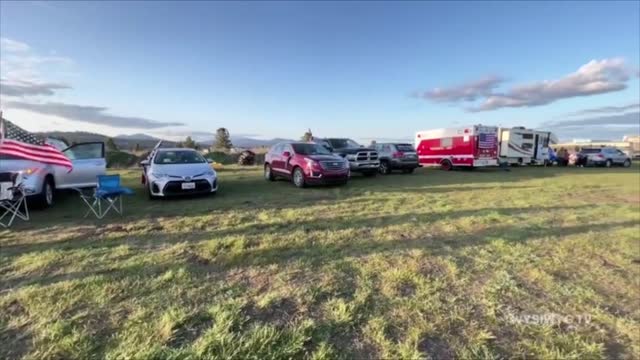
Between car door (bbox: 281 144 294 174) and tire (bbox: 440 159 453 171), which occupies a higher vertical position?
car door (bbox: 281 144 294 174)

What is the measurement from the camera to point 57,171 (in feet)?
29.8

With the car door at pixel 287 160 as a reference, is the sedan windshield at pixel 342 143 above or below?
above

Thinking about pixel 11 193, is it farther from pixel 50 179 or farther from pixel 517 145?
pixel 517 145

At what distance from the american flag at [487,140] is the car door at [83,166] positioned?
1766cm

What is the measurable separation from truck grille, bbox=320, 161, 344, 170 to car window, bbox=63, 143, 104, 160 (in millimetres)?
6307

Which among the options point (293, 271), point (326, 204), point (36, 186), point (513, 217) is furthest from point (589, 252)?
point (36, 186)

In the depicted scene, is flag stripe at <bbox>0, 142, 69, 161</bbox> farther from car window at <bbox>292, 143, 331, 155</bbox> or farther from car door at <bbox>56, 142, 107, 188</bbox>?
car window at <bbox>292, 143, 331, 155</bbox>

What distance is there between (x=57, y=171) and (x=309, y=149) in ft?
23.7

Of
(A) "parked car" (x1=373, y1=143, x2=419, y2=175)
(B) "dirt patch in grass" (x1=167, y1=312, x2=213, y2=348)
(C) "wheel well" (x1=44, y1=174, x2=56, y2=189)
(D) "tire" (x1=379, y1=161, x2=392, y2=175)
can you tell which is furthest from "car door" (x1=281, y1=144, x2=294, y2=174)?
(B) "dirt patch in grass" (x1=167, y1=312, x2=213, y2=348)

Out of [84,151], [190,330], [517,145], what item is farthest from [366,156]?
[517,145]

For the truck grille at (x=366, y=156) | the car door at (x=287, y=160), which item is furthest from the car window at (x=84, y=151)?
the truck grille at (x=366, y=156)

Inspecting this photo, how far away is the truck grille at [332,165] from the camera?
1240 centimetres

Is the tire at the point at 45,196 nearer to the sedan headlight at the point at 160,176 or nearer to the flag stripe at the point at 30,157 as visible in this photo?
the flag stripe at the point at 30,157

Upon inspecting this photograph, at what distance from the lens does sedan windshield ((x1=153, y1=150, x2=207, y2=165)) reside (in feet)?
34.2
